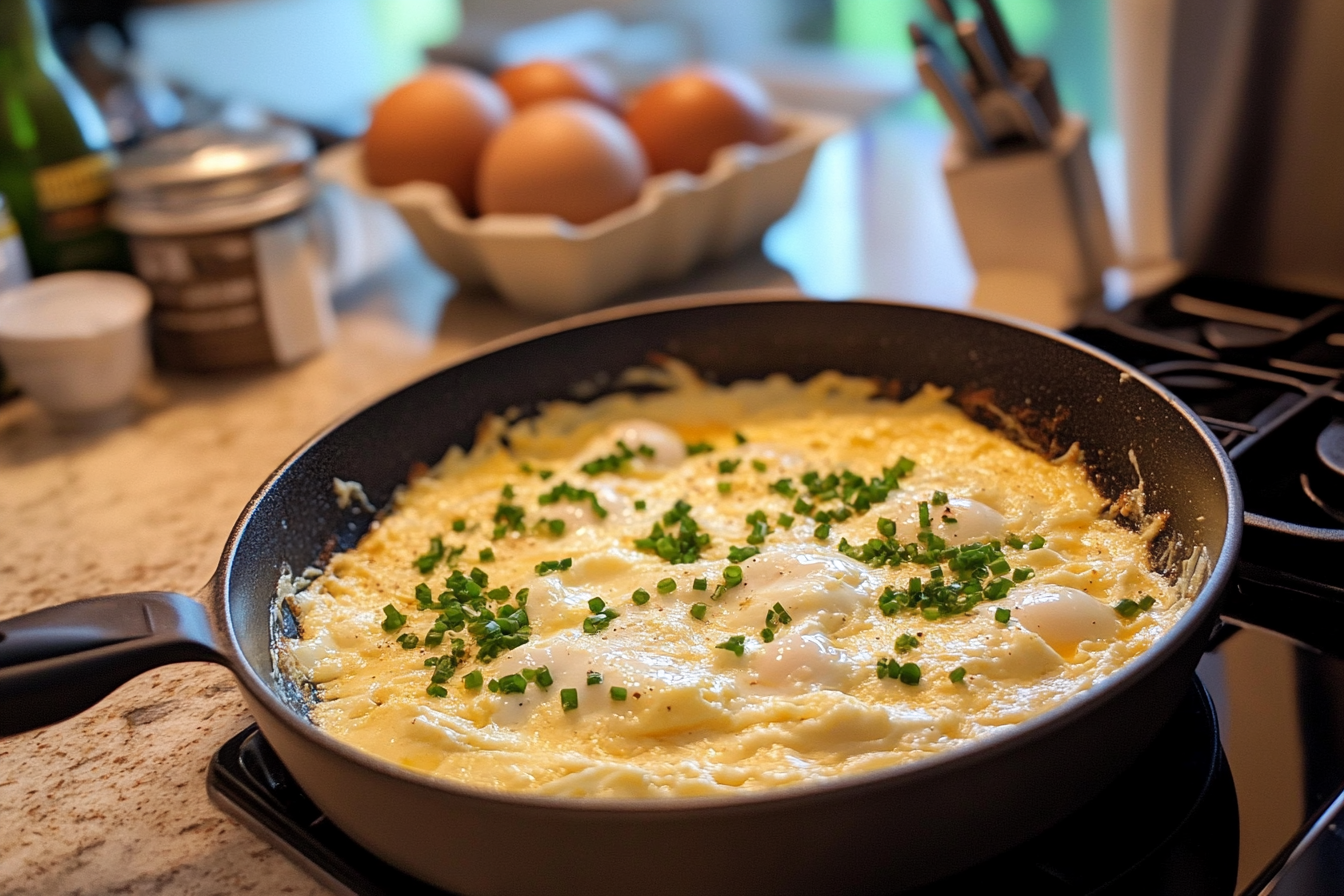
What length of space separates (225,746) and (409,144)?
1.16 meters

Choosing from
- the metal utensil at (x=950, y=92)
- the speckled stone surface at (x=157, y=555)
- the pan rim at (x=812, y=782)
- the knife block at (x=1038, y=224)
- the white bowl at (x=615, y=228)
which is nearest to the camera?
the pan rim at (x=812, y=782)

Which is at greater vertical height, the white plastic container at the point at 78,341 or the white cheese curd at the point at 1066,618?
the white plastic container at the point at 78,341

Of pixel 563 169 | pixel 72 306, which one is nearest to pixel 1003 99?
pixel 563 169

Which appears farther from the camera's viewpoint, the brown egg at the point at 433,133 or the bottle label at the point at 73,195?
the brown egg at the point at 433,133

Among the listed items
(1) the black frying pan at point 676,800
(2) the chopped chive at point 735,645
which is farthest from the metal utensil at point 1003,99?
(2) the chopped chive at point 735,645

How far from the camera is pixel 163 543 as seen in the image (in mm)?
1349

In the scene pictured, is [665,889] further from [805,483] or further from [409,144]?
[409,144]

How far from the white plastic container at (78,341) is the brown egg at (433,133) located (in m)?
0.43

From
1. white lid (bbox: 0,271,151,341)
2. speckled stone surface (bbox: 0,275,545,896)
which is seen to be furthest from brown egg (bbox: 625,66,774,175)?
white lid (bbox: 0,271,151,341)

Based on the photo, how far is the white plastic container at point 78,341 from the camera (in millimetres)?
1508

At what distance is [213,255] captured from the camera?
5.29 feet

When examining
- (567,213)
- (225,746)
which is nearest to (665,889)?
(225,746)

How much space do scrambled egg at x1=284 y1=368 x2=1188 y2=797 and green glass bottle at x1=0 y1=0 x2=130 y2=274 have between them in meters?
0.78

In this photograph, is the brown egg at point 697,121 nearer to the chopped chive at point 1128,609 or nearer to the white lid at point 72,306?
the white lid at point 72,306
